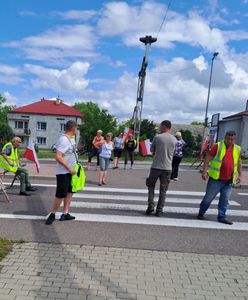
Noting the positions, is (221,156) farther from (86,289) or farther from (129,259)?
(86,289)

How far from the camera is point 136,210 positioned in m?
7.43

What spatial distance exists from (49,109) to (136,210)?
7201 cm

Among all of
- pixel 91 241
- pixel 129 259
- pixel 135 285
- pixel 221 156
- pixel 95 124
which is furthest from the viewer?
pixel 95 124

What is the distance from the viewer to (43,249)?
4727 millimetres

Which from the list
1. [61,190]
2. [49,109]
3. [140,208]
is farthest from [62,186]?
[49,109]

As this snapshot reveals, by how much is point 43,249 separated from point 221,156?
Result: 3630mm

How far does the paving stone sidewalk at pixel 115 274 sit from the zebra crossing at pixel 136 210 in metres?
1.67

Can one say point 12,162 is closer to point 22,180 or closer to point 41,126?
point 22,180

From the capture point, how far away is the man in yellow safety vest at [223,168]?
6512 mm

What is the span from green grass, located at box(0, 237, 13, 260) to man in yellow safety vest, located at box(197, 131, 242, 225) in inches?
145

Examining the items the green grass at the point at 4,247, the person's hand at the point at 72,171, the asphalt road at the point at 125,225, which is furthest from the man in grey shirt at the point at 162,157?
the green grass at the point at 4,247

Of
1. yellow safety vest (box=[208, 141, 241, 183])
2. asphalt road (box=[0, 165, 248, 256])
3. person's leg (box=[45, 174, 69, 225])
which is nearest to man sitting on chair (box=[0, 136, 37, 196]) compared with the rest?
asphalt road (box=[0, 165, 248, 256])

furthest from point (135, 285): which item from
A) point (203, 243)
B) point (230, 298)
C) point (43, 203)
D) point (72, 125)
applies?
point (43, 203)

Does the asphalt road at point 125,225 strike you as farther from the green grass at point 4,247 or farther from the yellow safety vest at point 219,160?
the yellow safety vest at point 219,160
